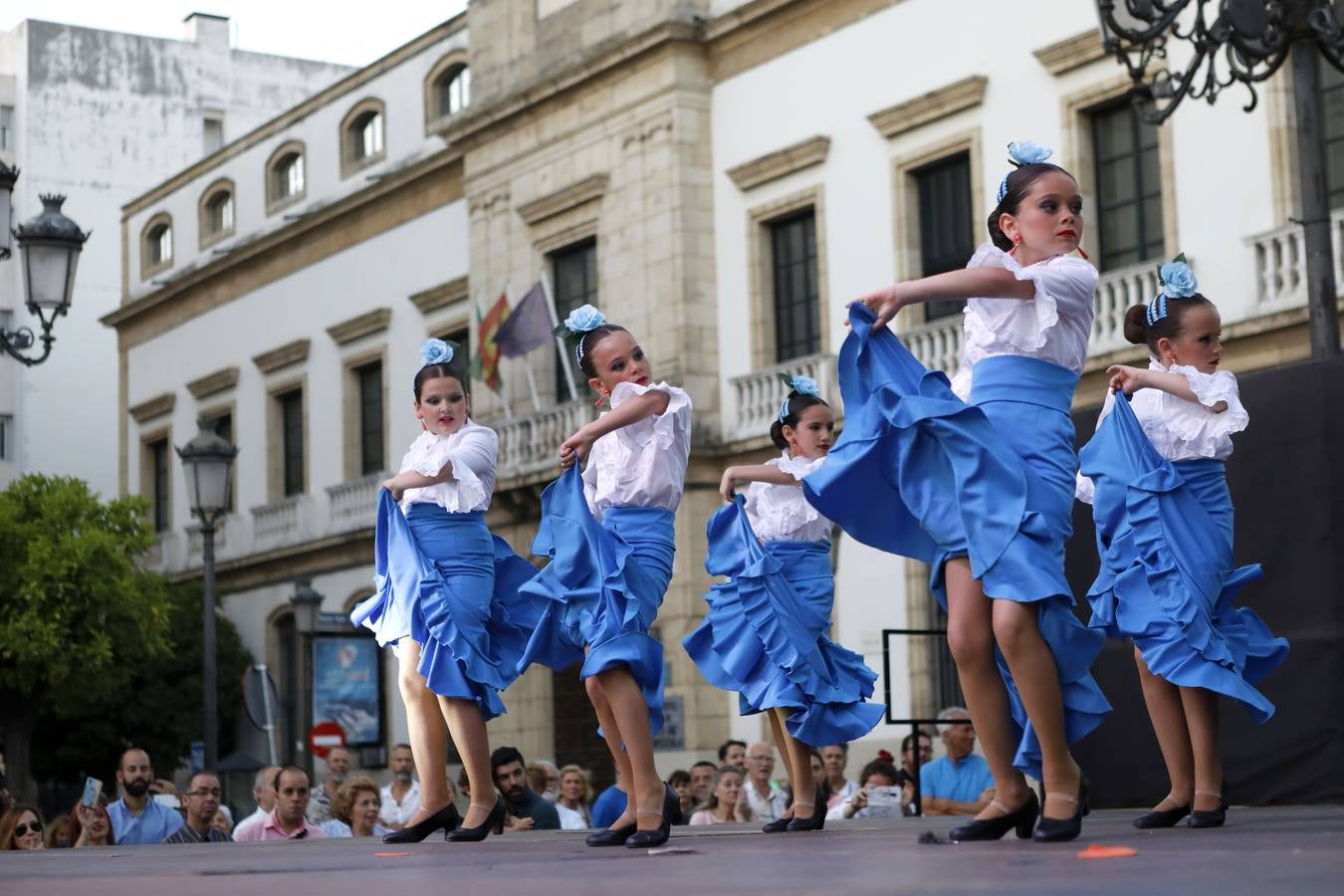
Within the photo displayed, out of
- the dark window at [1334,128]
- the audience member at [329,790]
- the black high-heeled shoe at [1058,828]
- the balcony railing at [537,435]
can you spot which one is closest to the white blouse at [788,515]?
the black high-heeled shoe at [1058,828]

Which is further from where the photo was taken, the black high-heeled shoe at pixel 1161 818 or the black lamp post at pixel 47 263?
the black lamp post at pixel 47 263

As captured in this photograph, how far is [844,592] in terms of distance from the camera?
25.3m

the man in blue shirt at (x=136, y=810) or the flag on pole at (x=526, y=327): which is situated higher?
the flag on pole at (x=526, y=327)

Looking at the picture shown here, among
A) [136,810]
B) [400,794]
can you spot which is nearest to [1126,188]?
[400,794]

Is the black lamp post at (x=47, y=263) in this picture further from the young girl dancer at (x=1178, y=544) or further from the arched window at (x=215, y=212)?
the arched window at (x=215, y=212)

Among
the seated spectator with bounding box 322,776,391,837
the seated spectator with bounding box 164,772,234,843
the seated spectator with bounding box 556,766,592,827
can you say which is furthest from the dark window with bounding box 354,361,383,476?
the seated spectator with bounding box 164,772,234,843

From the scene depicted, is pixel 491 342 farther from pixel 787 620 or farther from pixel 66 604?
pixel 787 620

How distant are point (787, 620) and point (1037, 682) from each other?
3.25 metres

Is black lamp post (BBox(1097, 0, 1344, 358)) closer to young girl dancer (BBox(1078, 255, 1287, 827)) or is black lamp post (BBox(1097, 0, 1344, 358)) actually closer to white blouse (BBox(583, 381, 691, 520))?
young girl dancer (BBox(1078, 255, 1287, 827))

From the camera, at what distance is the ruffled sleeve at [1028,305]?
6.16m

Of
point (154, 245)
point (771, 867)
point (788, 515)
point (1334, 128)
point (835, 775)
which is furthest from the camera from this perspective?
point (154, 245)

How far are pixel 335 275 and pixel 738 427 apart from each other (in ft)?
35.7

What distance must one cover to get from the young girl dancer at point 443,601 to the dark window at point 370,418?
25.4 metres

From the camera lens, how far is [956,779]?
13.0 meters
